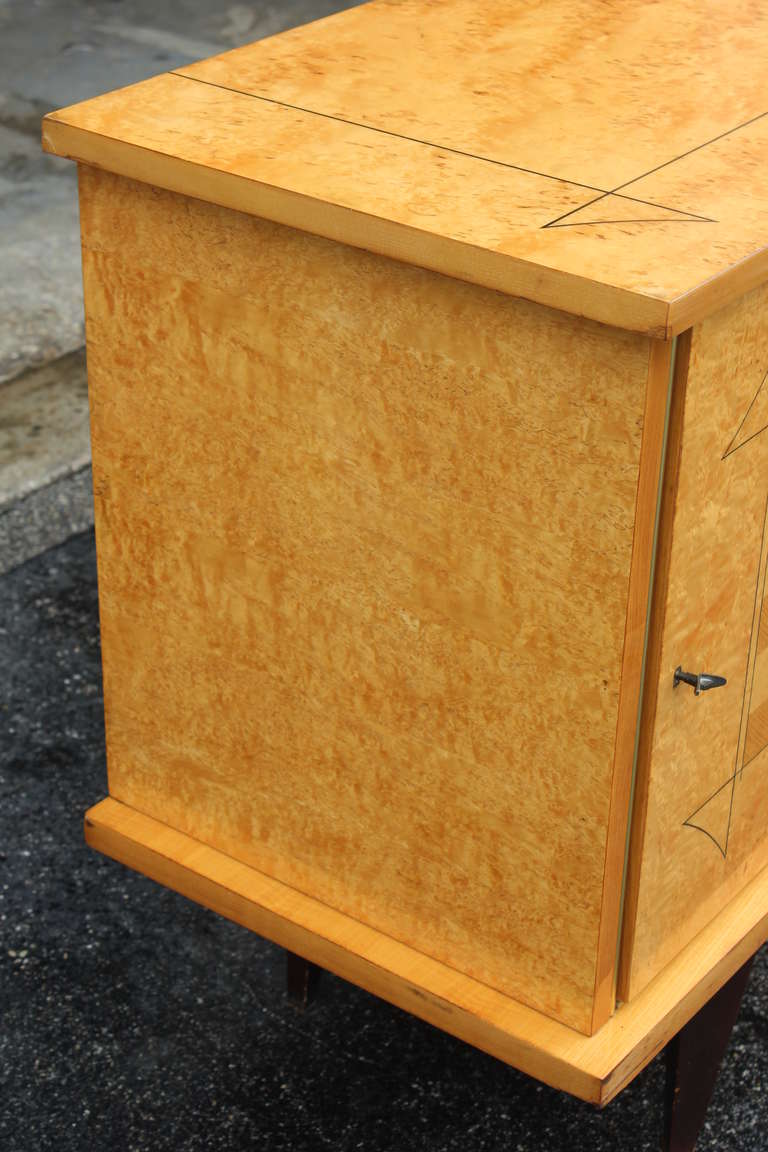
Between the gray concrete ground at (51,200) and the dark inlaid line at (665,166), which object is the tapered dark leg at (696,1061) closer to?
the dark inlaid line at (665,166)

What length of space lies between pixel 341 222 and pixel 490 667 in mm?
344

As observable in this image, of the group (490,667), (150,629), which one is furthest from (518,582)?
(150,629)

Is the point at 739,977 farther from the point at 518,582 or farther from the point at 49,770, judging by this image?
the point at 49,770

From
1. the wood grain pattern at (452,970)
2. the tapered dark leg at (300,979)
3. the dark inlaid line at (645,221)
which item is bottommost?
the tapered dark leg at (300,979)

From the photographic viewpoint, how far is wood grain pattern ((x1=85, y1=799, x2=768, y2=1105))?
49.8 inches

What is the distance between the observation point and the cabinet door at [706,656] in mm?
1101

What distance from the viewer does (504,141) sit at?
1.24 meters

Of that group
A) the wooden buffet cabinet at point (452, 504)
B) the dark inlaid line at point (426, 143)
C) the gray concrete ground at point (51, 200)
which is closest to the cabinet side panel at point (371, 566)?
the wooden buffet cabinet at point (452, 504)

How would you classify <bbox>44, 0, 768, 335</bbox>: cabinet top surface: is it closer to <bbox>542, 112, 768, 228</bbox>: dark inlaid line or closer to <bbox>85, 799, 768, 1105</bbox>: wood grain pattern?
<bbox>542, 112, 768, 228</bbox>: dark inlaid line

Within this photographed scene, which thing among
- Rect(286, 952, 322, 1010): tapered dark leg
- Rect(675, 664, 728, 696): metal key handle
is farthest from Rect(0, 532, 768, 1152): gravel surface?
Rect(675, 664, 728, 696): metal key handle

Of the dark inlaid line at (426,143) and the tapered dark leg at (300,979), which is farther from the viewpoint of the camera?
the tapered dark leg at (300,979)

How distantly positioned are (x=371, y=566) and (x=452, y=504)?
0.35ft

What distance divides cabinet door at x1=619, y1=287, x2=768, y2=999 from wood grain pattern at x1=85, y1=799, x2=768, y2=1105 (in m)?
0.03

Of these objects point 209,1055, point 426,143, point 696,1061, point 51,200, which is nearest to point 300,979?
point 209,1055
